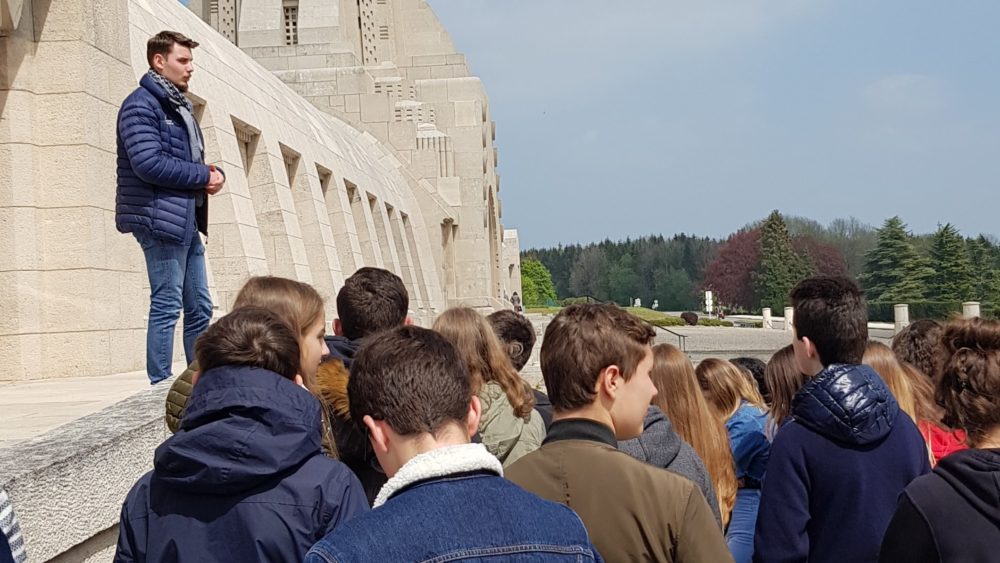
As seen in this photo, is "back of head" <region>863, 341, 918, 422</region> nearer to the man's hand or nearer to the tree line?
the man's hand

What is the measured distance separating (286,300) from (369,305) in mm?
679

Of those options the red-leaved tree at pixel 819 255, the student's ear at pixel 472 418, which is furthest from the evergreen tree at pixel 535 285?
the student's ear at pixel 472 418

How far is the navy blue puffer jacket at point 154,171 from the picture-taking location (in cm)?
555

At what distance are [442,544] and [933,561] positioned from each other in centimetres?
132

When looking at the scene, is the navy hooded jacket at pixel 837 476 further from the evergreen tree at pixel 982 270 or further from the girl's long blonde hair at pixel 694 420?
the evergreen tree at pixel 982 270

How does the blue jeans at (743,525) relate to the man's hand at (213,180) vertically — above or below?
below

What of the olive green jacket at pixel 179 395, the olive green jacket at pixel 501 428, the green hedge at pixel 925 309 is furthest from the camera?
the green hedge at pixel 925 309

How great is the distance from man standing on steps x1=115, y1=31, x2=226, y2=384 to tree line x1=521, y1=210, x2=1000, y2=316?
17.4 metres

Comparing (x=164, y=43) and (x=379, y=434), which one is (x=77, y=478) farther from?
(x=164, y=43)

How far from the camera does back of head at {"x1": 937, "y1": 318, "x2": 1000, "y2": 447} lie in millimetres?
2516

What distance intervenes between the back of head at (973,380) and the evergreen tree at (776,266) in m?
70.3

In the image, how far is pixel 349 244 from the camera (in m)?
17.2

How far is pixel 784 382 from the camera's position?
13.3 feet

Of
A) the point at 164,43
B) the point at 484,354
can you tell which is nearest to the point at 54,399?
the point at 164,43
